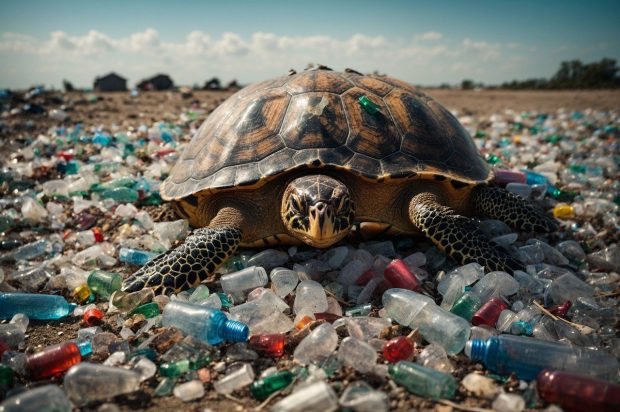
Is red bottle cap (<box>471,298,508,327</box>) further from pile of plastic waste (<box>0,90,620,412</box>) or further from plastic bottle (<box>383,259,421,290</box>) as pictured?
plastic bottle (<box>383,259,421,290</box>)

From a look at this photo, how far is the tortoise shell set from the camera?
349cm

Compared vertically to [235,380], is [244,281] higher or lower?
higher

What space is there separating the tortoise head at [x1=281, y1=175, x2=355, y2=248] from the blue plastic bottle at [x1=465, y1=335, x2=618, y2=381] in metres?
1.28

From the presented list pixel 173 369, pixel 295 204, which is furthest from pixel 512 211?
pixel 173 369

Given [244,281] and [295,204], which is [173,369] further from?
[295,204]

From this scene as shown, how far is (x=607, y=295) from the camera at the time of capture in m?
3.12

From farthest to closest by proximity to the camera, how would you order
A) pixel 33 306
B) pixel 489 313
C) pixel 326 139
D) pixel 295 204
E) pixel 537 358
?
pixel 326 139 → pixel 295 204 → pixel 33 306 → pixel 489 313 → pixel 537 358

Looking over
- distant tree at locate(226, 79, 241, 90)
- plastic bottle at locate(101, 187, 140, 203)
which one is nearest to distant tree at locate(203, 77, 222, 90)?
distant tree at locate(226, 79, 241, 90)

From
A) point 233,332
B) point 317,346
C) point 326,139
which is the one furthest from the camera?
point 326,139

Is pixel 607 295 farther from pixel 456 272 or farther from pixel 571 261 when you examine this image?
pixel 456 272

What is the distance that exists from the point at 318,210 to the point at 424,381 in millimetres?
1408

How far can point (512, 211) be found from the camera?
4.01m

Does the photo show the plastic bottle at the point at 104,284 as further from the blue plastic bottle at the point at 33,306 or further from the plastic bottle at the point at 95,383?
the plastic bottle at the point at 95,383

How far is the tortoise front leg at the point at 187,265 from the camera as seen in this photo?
9.75 feet
